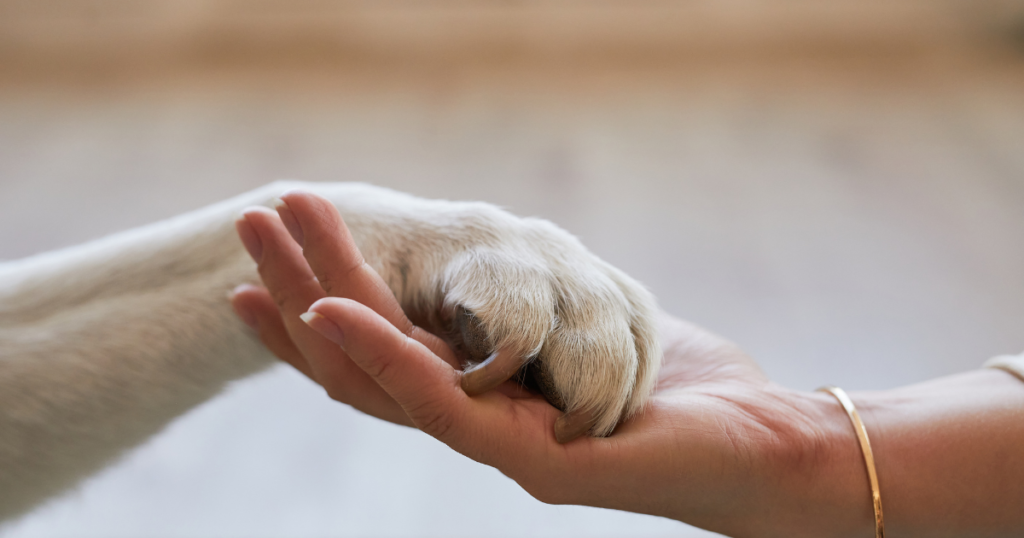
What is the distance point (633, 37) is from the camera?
2.78m

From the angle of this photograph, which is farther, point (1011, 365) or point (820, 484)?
point (1011, 365)

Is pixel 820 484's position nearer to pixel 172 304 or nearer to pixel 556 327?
pixel 556 327

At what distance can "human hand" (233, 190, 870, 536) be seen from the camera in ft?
1.74

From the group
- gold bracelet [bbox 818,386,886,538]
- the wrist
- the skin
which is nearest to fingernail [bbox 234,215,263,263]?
the skin

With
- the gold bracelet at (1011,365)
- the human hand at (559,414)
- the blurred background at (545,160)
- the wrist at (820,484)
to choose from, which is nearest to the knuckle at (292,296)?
the human hand at (559,414)

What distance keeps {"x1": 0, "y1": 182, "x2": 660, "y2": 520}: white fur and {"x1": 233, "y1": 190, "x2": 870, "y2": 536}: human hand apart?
0.06m

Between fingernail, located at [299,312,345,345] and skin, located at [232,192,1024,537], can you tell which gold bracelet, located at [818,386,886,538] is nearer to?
skin, located at [232,192,1024,537]

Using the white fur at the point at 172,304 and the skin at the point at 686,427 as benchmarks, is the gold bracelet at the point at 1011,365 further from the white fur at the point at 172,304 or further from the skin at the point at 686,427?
the white fur at the point at 172,304

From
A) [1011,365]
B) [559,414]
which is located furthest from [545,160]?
[559,414]

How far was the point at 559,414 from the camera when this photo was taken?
0.57 m

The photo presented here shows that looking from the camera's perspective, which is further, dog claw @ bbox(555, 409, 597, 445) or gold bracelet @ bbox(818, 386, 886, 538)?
gold bracelet @ bbox(818, 386, 886, 538)

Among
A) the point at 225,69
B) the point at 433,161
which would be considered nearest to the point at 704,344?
the point at 433,161

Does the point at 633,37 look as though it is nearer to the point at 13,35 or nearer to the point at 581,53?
the point at 581,53

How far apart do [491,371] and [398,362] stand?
0.26 ft
